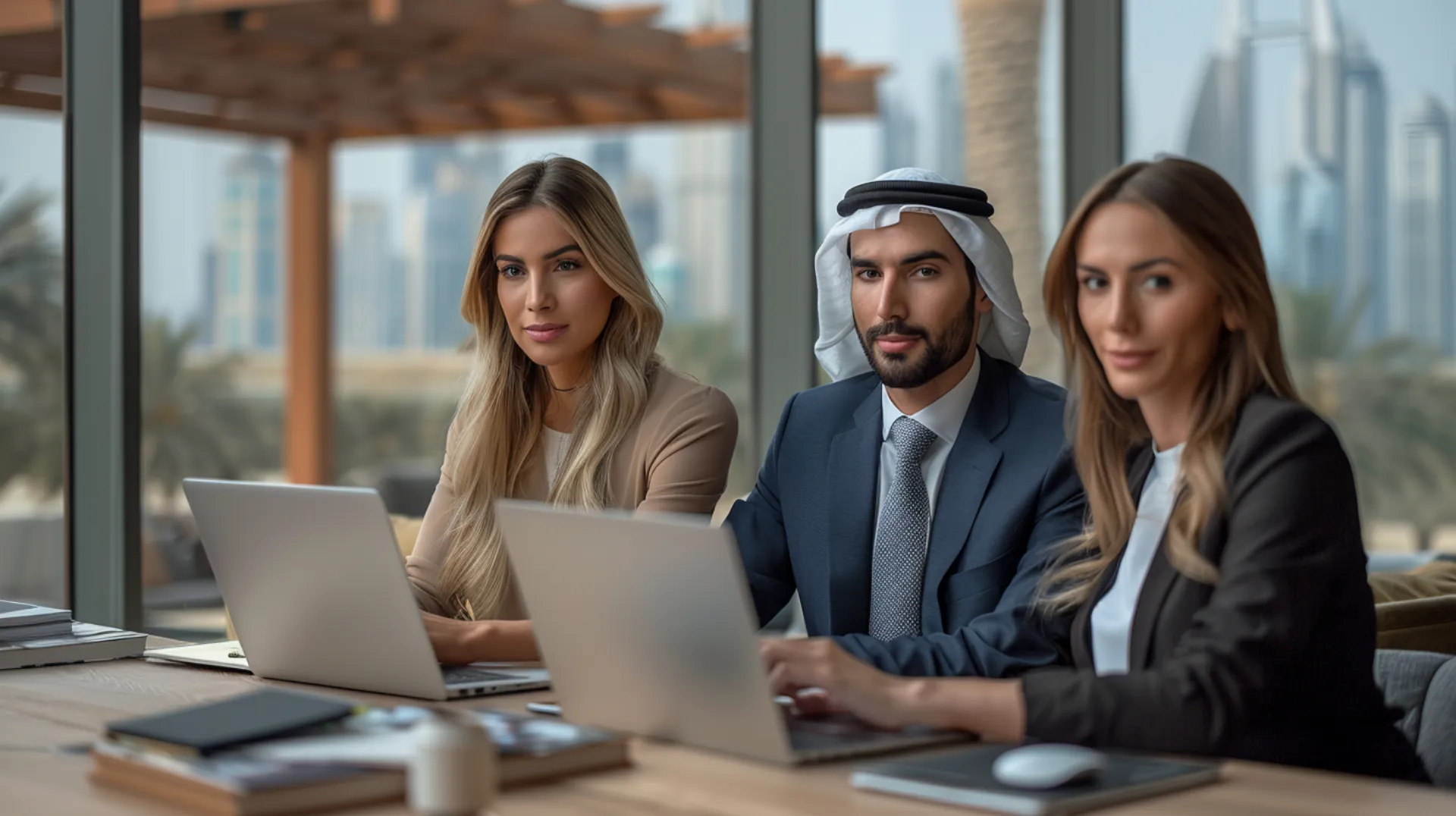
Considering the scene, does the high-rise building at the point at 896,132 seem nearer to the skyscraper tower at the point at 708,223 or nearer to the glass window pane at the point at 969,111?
the glass window pane at the point at 969,111

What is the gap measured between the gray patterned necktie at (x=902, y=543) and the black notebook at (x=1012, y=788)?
71cm

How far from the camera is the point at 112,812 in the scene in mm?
1421

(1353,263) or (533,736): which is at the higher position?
(1353,263)

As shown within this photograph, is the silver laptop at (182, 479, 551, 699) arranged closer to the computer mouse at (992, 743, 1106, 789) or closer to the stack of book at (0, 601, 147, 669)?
the stack of book at (0, 601, 147, 669)

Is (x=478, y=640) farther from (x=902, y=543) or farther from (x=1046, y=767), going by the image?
(x=1046, y=767)

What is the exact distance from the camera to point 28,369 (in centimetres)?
657

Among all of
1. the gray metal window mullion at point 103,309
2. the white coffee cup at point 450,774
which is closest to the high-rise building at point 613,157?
the gray metal window mullion at point 103,309

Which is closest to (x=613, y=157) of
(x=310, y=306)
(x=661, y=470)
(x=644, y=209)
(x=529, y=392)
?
(x=644, y=209)

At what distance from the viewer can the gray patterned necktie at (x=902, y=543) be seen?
2268 mm

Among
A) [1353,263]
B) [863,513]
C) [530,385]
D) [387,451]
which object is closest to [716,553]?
[863,513]

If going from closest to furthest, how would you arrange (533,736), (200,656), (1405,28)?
(533,736) < (200,656) < (1405,28)

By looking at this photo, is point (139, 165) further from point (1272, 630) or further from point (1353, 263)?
point (1353, 263)

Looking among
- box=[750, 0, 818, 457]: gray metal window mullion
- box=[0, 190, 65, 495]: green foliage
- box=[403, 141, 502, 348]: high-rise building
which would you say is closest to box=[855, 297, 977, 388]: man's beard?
box=[750, 0, 818, 457]: gray metal window mullion

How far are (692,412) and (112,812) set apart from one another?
1.27 m
